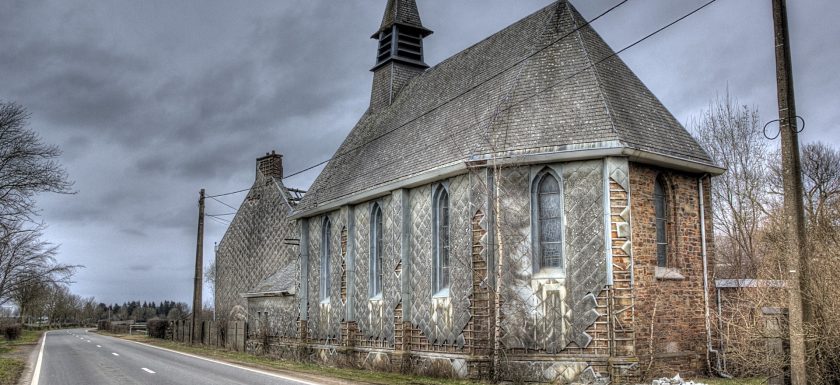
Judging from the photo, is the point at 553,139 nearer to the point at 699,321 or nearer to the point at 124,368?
the point at 699,321

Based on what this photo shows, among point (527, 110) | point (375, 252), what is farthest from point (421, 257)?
point (527, 110)

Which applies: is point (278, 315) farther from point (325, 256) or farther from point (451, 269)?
point (451, 269)

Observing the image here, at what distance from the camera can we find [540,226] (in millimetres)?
16828

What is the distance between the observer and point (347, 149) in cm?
2789

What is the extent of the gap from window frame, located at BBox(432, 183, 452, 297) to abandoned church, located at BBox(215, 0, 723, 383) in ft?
0.14

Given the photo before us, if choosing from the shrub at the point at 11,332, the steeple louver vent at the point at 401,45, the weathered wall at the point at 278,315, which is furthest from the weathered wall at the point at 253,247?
the shrub at the point at 11,332

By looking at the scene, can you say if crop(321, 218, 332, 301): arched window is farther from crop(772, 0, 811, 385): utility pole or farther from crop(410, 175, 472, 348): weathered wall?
crop(772, 0, 811, 385): utility pole

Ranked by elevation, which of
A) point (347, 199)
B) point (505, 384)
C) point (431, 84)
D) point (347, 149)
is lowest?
point (505, 384)

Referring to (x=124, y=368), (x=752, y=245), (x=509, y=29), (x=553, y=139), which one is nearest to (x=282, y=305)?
(x=124, y=368)

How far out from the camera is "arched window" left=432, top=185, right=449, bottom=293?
1889 cm

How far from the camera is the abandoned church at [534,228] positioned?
51.9ft

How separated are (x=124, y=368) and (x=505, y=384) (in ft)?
34.1

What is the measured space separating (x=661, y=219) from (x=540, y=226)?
309cm

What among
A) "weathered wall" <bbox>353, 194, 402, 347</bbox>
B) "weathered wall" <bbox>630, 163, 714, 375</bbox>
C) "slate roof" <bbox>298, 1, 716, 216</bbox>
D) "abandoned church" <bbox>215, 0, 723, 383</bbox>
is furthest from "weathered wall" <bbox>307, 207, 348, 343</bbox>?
"weathered wall" <bbox>630, 163, 714, 375</bbox>
